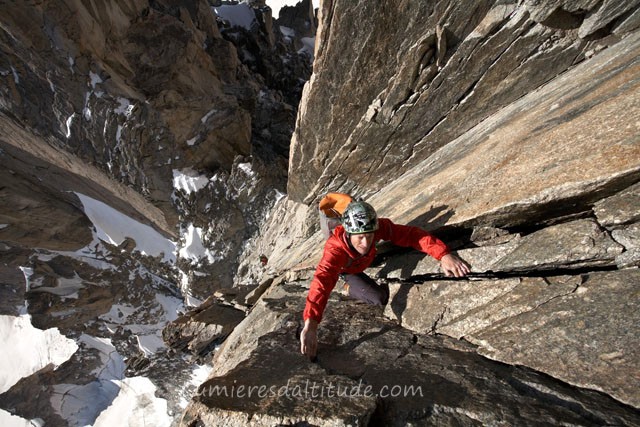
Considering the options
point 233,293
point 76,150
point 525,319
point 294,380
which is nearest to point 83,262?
point 76,150

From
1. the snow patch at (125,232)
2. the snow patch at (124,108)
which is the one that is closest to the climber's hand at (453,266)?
the snow patch at (124,108)

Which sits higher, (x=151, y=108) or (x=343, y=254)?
(x=151, y=108)

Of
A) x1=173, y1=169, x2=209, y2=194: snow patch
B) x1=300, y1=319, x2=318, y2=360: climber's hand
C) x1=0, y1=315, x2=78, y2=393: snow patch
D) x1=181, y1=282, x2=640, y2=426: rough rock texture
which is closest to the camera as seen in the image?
x1=181, y1=282, x2=640, y2=426: rough rock texture

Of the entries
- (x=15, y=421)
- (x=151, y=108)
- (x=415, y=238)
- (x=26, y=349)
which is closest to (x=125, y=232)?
(x=151, y=108)

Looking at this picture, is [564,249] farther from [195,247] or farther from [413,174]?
[195,247]

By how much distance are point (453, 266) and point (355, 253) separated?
57.1 inches

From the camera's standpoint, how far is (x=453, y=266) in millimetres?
3920

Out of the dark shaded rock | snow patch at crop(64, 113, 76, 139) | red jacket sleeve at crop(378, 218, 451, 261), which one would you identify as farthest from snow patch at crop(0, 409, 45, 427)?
red jacket sleeve at crop(378, 218, 451, 261)

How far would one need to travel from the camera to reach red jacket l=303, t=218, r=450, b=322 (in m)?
3.92

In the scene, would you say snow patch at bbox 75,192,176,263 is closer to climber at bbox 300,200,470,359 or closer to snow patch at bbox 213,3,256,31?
snow patch at bbox 213,3,256,31

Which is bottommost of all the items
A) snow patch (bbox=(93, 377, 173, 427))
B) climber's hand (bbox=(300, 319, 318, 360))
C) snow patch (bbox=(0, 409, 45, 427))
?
snow patch (bbox=(0, 409, 45, 427))

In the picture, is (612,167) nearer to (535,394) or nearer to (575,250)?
(575,250)

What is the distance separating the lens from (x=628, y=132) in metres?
3.37

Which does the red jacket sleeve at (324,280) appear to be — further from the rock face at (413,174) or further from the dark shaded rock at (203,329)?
the dark shaded rock at (203,329)
